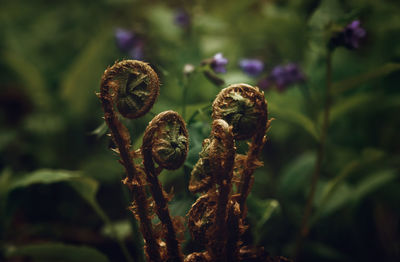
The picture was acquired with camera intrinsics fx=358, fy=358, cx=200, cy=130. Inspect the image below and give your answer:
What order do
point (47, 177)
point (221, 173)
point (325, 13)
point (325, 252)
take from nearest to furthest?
1. point (221, 173)
2. point (47, 177)
3. point (325, 13)
4. point (325, 252)

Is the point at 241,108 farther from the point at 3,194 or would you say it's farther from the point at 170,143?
the point at 3,194

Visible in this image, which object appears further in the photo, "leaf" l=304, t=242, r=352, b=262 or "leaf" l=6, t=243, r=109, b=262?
"leaf" l=304, t=242, r=352, b=262

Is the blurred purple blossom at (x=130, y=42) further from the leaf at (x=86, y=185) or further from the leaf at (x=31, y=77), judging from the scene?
the leaf at (x=86, y=185)

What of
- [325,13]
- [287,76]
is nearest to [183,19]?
[287,76]

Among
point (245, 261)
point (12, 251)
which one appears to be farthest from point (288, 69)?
point (12, 251)

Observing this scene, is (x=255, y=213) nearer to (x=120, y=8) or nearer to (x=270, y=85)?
(x=270, y=85)

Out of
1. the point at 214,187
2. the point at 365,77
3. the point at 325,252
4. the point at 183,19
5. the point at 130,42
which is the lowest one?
the point at 325,252

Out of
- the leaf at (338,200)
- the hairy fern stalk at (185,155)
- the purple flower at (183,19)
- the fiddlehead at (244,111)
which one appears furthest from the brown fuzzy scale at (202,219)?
the purple flower at (183,19)

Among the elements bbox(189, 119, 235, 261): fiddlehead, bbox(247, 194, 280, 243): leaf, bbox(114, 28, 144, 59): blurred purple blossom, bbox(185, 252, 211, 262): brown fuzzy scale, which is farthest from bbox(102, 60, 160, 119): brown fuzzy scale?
bbox(114, 28, 144, 59): blurred purple blossom

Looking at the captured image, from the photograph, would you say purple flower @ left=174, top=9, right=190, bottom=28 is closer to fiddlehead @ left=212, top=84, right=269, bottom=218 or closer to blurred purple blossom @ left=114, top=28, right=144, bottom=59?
blurred purple blossom @ left=114, top=28, right=144, bottom=59
